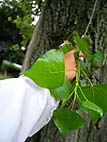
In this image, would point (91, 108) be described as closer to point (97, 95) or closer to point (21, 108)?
point (97, 95)

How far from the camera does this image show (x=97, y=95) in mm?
586

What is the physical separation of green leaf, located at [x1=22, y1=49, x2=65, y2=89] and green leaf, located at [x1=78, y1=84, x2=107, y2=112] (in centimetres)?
5

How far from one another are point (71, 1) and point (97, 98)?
72cm

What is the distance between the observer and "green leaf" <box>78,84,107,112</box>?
1.89 ft

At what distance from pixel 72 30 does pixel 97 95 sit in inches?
26.4

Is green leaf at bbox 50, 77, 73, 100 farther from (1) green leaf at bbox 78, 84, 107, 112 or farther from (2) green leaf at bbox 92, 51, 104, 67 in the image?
(2) green leaf at bbox 92, 51, 104, 67

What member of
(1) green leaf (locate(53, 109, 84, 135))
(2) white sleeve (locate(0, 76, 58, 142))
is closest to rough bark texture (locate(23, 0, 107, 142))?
(2) white sleeve (locate(0, 76, 58, 142))

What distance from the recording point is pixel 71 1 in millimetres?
1237

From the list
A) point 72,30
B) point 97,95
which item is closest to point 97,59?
point 97,95

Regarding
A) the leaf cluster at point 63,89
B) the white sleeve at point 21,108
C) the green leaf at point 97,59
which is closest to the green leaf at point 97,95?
the leaf cluster at point 63,89

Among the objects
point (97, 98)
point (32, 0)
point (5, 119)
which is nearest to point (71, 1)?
point (5, 119)

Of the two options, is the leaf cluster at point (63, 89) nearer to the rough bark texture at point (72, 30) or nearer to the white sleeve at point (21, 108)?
the white sleeve at point (21, 108)

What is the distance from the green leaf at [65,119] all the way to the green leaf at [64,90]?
3 cm

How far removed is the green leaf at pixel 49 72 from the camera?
55 centimetres
